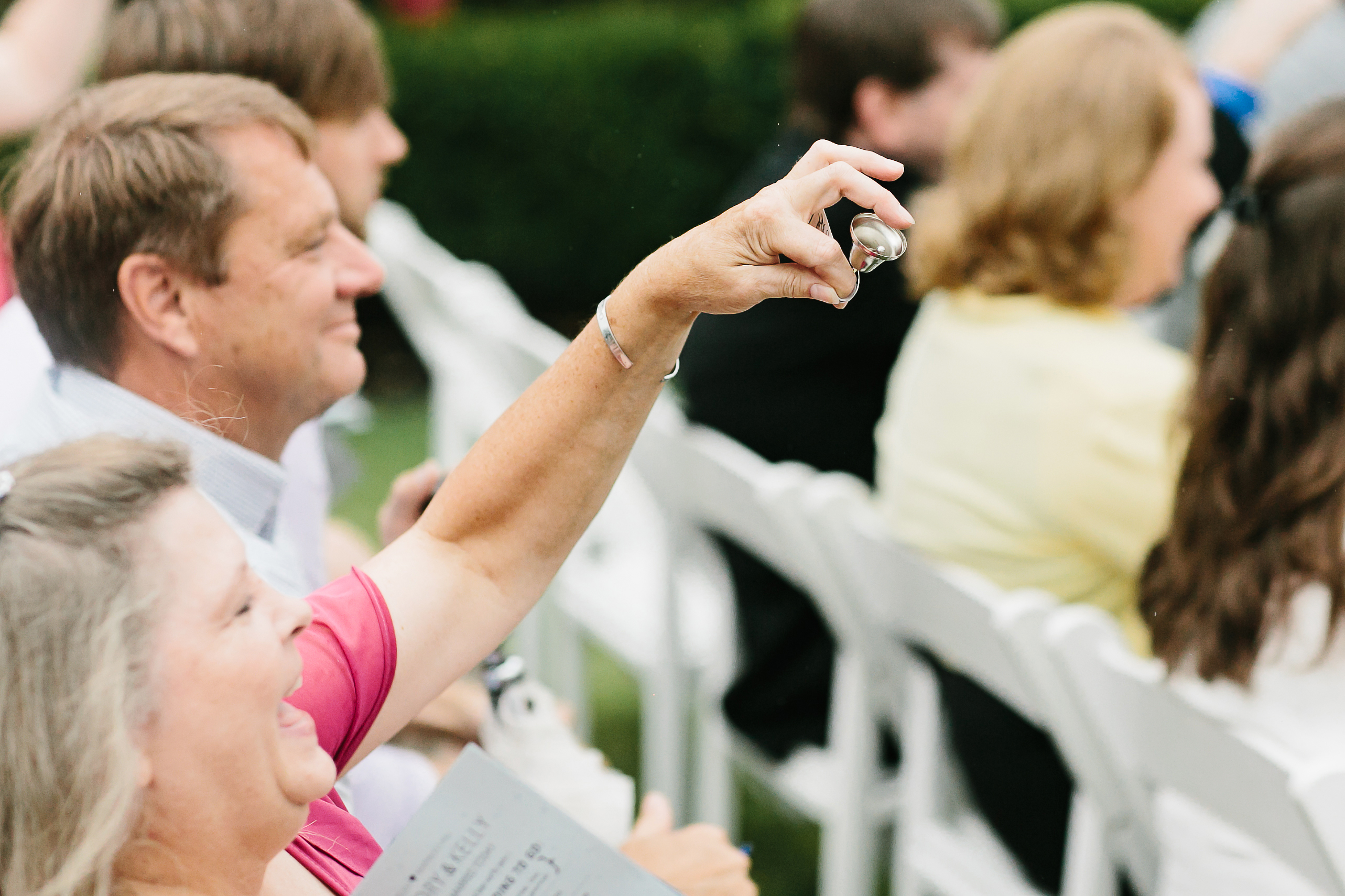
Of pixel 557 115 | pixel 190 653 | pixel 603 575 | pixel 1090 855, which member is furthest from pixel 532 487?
pixel 557 115

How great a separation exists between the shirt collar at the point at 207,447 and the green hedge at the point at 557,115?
15.7ft

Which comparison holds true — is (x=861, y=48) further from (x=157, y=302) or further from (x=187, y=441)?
(x=187, y=441)

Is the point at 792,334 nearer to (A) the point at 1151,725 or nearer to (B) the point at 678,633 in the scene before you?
→ (B) the point at 678,633

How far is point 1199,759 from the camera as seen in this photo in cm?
147

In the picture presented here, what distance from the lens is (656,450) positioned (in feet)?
7.99

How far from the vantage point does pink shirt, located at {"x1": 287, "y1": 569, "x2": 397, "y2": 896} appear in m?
1.17

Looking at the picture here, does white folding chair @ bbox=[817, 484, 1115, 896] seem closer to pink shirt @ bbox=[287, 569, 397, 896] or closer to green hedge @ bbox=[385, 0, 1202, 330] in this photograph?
pink shirt @ bbox=[287, 569, 397, 896]

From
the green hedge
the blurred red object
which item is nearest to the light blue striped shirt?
the green hedge

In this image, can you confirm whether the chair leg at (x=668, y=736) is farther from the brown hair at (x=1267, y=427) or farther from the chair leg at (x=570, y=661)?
the brown hair at (x=1267, y=427)

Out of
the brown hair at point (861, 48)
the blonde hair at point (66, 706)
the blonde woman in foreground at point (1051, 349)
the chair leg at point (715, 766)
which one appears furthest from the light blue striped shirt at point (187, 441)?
the brown hair at point (861, 48)

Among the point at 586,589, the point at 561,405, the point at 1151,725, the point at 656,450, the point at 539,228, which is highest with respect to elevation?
the point at 561,405

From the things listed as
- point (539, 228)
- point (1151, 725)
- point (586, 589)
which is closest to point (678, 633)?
point (586, 589)

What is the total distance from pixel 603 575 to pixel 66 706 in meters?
2.09

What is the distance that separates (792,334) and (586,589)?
73cm
